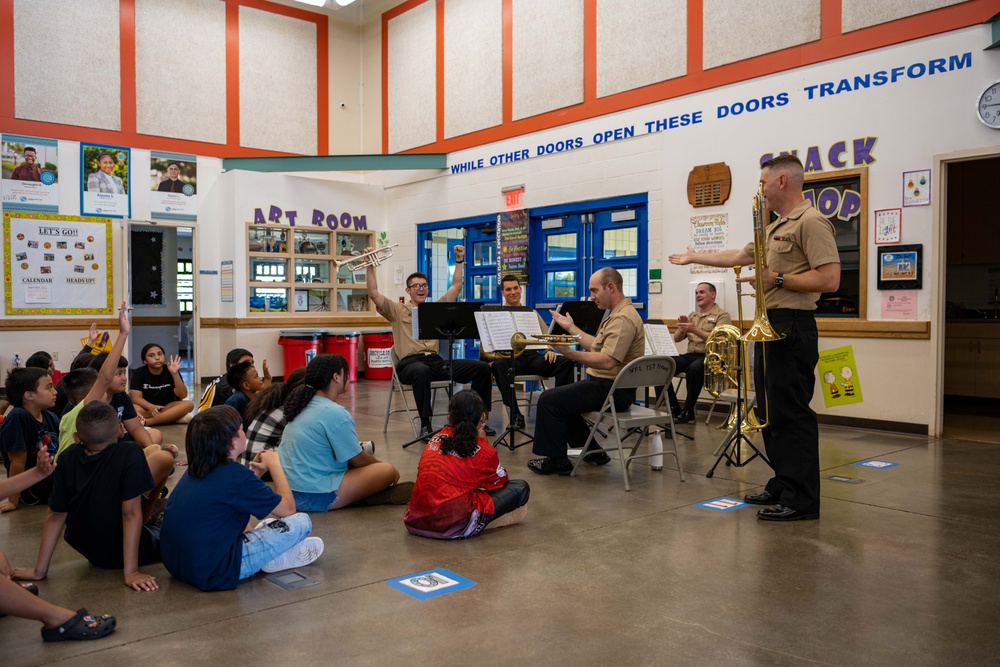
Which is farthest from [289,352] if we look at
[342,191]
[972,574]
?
[972,574]

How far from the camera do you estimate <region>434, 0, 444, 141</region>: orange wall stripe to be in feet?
38.1

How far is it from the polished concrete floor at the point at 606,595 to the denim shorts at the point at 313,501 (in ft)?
0.18

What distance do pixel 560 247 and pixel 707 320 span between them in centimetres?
284

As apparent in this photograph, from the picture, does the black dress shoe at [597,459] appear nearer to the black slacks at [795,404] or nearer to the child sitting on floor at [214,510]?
the black slacks at [795,404]

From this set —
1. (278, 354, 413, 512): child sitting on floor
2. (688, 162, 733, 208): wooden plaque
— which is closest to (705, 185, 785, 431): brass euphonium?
(278, 354, 413, 512): child sitting on floor

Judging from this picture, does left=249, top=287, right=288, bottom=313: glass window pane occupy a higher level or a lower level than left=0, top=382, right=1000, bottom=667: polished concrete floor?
higher

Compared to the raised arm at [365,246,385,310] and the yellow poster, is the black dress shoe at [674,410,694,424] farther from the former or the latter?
the raised arm at [365,246,385,310]

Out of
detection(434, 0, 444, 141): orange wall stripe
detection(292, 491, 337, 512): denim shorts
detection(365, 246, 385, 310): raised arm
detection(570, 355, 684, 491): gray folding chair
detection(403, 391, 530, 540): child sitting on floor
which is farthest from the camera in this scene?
detection(434, 0, 444, 141): orange wall stripe

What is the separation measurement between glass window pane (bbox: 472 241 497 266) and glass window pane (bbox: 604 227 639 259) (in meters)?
2.14

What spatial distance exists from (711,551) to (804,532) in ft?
2.05

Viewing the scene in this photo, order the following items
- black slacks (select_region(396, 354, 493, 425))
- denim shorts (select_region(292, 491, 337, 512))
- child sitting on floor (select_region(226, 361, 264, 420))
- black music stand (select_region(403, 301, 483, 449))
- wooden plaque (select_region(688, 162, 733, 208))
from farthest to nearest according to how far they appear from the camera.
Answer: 1. wooden plaque (select_region(688, 162, 733, 208))
2. black slacks (select_region(396, 354, 493, 425))
3. black music stand (select_region(403, 301, 483, 449))
4. child sitting on floor (select_region(226, 361, 264, 420))
5. denim shorts (select_region(292, 491, 337, 512))

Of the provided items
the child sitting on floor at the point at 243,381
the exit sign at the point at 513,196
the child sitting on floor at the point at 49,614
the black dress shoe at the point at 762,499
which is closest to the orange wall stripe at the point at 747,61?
the exit sign at the point at 513,196

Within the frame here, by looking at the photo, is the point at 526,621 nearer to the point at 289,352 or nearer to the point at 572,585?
the point at 572,585

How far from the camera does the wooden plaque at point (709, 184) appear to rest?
7973 mm
